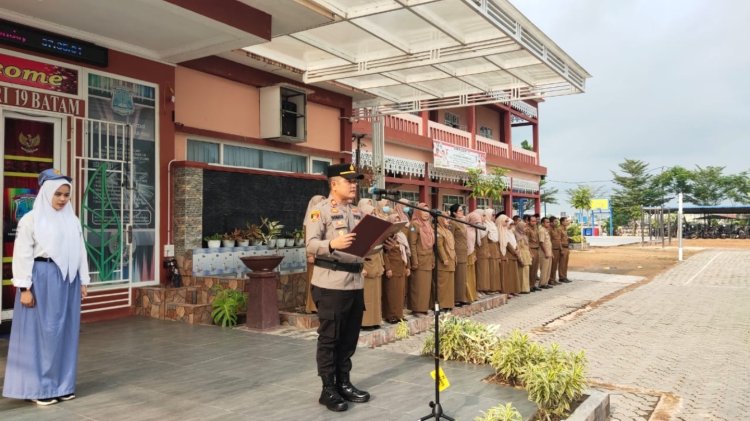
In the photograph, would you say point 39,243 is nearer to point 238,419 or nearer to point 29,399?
point 29,399

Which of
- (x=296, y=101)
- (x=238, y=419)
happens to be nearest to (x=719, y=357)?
(x=238, y=419)

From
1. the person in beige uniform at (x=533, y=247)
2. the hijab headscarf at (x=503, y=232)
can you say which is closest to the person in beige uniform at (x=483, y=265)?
the hijab headscarf at (x=503, y=232)

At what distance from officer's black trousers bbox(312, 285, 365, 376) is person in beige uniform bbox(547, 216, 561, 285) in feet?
34.5

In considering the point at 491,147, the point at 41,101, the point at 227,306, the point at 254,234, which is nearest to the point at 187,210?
the point at 254,234

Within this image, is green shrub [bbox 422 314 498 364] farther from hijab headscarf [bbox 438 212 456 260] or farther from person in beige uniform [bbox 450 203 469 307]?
person in beige uniform [bbox 450 203 469 307]

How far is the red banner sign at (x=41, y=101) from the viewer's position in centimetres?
621

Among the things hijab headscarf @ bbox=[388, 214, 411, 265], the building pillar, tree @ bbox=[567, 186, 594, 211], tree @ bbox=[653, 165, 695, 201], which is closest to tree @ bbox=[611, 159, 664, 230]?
tree @ bbox=[653, 165, 695, 201]

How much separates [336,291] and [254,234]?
5.14 meters

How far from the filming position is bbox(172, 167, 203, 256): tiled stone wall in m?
7.92

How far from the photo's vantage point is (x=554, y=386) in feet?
12.9

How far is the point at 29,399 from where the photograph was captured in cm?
403

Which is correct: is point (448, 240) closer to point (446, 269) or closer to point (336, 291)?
point (446, 269)

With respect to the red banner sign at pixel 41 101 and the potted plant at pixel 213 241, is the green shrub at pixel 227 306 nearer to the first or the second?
the potted plant at pixel 213 241

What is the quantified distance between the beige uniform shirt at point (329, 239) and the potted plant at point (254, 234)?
4817mm
